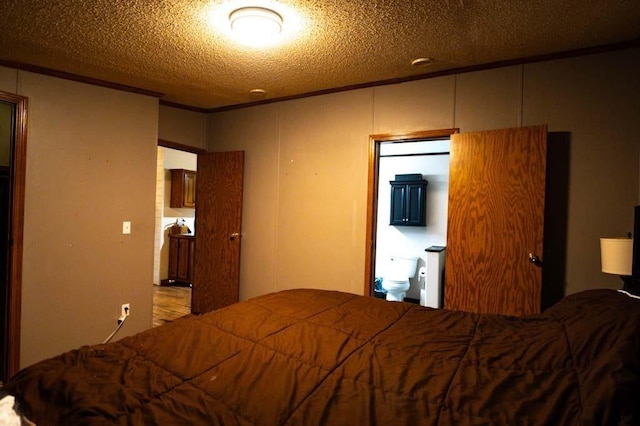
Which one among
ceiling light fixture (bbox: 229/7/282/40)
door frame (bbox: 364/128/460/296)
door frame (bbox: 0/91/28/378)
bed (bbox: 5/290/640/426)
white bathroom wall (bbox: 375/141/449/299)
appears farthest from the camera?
white bathroom wall (bbox: 375/141/449/299)

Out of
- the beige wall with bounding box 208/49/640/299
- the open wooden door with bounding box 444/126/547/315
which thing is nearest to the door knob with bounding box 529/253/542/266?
the open wooden door with bounding box 444/126/547/315

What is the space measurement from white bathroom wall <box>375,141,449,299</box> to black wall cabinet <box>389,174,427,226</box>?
110 millimetres

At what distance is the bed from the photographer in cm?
93

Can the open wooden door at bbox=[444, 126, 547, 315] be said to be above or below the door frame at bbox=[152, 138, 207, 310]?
below

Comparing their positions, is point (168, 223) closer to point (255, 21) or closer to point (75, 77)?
point (75, 77)

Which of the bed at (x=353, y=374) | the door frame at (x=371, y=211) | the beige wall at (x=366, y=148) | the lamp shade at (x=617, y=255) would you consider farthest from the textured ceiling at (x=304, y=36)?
the bed at (x=353, y=374)

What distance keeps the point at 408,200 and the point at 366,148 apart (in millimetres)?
2191

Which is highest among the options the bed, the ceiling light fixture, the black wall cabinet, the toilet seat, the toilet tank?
the ceiling light fixture

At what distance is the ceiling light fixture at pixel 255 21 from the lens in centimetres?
206

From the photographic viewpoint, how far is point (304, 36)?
2387 mm

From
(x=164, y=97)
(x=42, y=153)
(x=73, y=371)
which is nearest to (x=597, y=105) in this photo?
(x=73, y=371)

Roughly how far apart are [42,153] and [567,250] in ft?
13.6

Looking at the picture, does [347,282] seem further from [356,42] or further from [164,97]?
[164,97]

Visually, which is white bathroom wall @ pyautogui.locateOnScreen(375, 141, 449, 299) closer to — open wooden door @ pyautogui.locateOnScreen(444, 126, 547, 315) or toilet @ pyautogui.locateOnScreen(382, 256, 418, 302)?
toilet @ pyautogui.locateOnScreen(382, 256, 418, 302)
